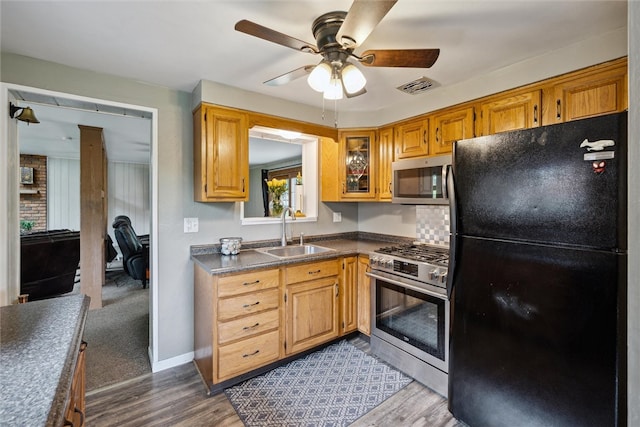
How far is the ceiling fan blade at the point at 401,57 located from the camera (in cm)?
147

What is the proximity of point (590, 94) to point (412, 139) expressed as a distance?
4.10ft

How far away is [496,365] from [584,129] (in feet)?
4.15

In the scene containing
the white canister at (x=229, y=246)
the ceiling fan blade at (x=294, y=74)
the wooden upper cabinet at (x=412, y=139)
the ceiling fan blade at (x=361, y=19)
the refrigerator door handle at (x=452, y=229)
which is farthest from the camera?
the wooden upper cabinet at (x=412, y=139)

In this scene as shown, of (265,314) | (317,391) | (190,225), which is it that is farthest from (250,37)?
(317,391)

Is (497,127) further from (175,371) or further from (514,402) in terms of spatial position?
(175,371)

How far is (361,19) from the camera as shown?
1193 mm

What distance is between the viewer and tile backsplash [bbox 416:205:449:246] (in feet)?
8.99

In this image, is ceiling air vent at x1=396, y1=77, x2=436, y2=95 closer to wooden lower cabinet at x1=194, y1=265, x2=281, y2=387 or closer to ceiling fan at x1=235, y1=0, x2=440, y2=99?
ceiling fan at x1=235, y1=0, x2=440, y2=99

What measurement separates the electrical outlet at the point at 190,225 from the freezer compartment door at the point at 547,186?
2.07 metres

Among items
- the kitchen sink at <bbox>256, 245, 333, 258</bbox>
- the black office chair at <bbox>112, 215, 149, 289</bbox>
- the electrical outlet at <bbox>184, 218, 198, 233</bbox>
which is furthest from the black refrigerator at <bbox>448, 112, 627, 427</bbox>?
the black office chair at <bbox>112, 215, 149, 289</bbox>

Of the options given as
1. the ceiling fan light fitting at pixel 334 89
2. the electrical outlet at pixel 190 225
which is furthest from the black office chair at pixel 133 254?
the ceiling fan light fitting at pixel 334 89

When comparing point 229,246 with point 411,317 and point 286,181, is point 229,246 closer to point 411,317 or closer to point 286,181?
point 286,181

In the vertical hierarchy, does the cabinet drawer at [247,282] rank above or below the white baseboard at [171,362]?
above

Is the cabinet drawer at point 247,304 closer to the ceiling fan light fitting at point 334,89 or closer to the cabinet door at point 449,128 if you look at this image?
the ceiling fan light fitting at point 334,89
